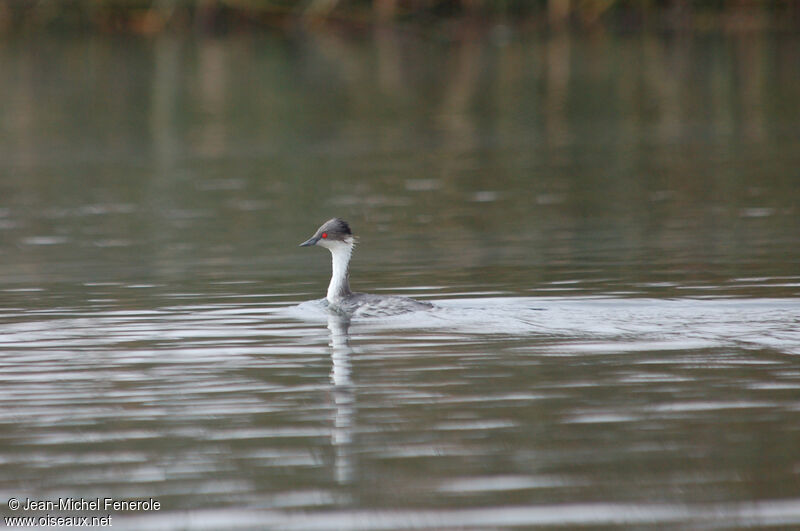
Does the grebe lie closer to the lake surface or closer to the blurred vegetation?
the lake surface

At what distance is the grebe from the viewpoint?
13070 millimetres

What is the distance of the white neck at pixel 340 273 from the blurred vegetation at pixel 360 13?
154 feet

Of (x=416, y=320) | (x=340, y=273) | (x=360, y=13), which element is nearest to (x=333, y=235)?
(x=340, y=273)

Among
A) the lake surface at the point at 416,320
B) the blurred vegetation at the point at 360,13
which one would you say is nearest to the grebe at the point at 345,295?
the lake surface at the point at 416,320

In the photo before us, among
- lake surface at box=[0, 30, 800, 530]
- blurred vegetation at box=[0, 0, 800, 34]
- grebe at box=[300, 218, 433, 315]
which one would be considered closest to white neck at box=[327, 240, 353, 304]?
grebe at box=[300, 218, 433, 315]

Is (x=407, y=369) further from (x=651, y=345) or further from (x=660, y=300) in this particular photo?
(x=660, y=300)

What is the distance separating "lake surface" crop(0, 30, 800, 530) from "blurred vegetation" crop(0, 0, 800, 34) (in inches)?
1072

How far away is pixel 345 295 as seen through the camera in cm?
1373

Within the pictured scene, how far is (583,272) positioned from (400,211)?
19.9 ft

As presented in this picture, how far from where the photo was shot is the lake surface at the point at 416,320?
8070 millimetres

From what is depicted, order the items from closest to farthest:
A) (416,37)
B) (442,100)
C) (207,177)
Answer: (207,177)
(442,100)
(416,37)

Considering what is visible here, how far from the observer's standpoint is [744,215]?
19578 millimetres

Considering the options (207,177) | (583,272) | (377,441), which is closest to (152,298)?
(583,272)

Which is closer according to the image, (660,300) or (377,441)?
(377,441)
